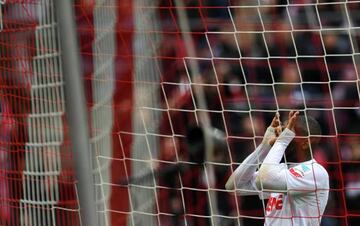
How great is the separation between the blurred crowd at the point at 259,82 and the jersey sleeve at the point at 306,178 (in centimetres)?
23

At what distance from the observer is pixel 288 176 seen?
11.1 ft

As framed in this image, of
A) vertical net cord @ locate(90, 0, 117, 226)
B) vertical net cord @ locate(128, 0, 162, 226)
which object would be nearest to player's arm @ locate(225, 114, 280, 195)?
vertical net cord @ locate(128, 0, 162, 226)

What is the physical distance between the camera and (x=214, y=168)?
3691 millimetres

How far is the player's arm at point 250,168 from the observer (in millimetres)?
3439

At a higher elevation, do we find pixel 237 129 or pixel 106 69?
pixel 106 69

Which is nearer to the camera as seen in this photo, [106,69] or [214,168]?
[106,69]

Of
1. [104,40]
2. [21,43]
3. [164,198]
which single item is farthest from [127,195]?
[21,43]

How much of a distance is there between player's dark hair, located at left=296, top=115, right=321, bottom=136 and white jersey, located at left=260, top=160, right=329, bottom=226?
123 mm

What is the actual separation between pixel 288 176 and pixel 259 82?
0.65 metres

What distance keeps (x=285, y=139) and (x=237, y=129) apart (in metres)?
0.48

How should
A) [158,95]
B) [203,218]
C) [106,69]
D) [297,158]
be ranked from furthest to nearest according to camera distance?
[203,218], [297,158], [158,95], [106,69]

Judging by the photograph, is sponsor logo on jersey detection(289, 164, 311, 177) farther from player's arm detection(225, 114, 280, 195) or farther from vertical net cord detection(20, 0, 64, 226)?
vertical net cord detection(20, 0, 64, 226)

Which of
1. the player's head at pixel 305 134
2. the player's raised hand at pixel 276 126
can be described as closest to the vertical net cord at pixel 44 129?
the player's raised hand at pixel 276 126

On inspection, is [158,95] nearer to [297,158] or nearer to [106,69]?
[106,69]
